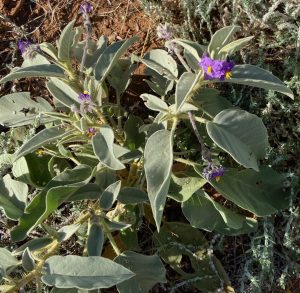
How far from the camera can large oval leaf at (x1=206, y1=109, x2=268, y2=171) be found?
5.73 ft

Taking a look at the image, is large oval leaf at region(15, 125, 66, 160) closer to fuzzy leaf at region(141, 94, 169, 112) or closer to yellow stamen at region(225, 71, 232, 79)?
fuzzy leaf at region(141, 94, 169, 112)

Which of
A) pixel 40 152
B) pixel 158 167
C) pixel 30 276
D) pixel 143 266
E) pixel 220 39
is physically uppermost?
pixel 220 39

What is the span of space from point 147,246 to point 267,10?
1.14 meters

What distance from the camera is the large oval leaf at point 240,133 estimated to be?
1.75 m

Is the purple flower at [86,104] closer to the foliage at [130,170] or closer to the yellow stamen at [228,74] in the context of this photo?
the foliage at [130,170]

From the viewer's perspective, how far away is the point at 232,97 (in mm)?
2332

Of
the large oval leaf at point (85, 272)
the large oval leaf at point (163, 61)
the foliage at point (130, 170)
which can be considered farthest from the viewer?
the large oval leaf at point (163, 61)

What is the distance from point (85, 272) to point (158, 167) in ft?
1.28

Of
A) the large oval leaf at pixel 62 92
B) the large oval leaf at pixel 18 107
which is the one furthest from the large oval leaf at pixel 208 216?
the large oval leaf at pixel 18 107

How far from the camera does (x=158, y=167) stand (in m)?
1.75

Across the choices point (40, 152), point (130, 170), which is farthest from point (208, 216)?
point (40, 152)

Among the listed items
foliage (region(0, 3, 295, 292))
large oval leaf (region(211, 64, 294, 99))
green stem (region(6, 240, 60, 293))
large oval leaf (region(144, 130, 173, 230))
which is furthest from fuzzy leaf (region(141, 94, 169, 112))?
green stem (region(6, 240, 60, 293))

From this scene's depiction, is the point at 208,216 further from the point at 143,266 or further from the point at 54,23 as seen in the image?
the point at 54,23

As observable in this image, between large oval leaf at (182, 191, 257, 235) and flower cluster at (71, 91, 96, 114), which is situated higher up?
flower cluster at (71, 91, 96, 114)
